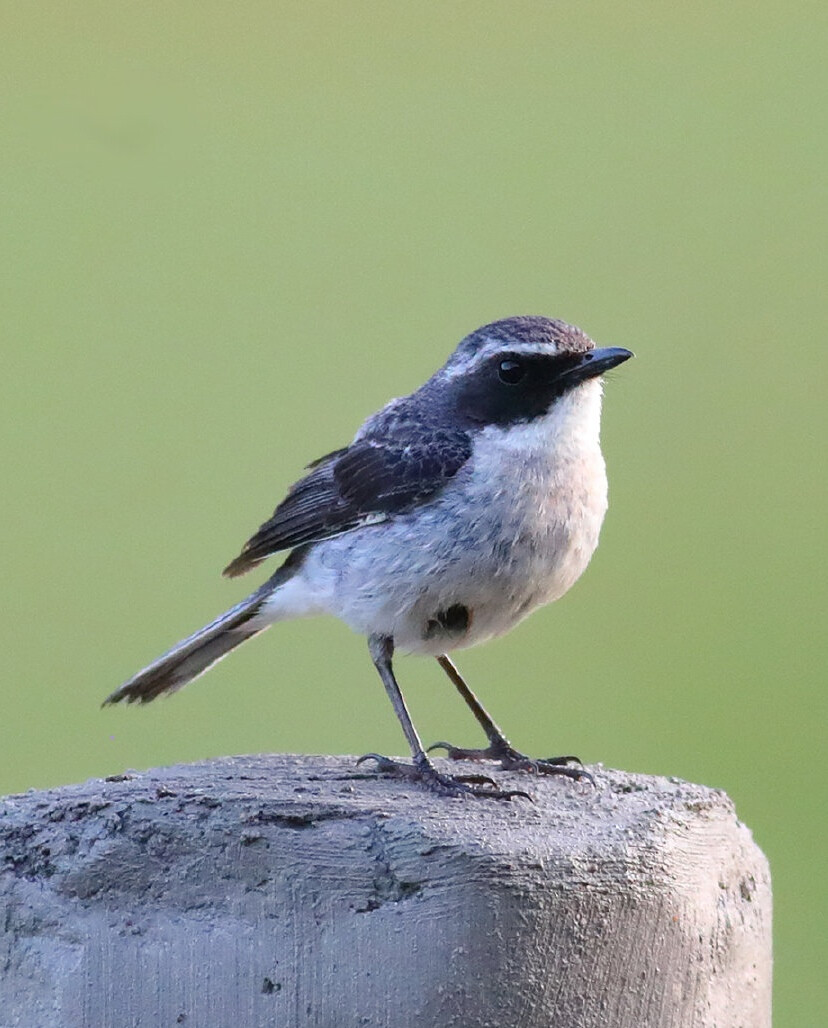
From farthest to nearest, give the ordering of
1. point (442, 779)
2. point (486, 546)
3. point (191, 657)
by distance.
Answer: point (191, 657) < point (486, 546) < point (442, 779)

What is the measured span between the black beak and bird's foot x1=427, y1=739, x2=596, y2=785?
128 cm

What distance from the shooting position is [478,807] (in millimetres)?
3695

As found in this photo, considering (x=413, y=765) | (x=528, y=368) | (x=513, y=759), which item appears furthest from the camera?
(x=513, y=759)

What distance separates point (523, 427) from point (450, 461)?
0.90 ft

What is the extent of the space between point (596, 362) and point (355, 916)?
2.27 m

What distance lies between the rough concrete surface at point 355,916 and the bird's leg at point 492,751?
1082 millimetres

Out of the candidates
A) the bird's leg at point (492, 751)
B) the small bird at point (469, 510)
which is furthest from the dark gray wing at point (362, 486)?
the bird's leg at point (492, 751)

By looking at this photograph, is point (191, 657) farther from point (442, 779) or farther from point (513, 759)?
point (442, 779)

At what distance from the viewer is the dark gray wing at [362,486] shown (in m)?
4.92

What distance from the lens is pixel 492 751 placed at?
16.9 ft

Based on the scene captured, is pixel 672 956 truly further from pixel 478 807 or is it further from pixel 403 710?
pixel 403 710

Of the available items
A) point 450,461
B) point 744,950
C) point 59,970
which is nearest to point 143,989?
point 59,970

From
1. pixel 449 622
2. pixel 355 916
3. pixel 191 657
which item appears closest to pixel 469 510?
pixel 449 622

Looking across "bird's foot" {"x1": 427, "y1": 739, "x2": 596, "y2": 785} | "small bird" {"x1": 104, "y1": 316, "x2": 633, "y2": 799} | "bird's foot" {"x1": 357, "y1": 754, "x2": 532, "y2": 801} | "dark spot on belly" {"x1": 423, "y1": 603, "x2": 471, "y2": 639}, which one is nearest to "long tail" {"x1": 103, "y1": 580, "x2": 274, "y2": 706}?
"small bird" {"x1": 104, "y1": 316, "x2": 633, "y2": 799}
